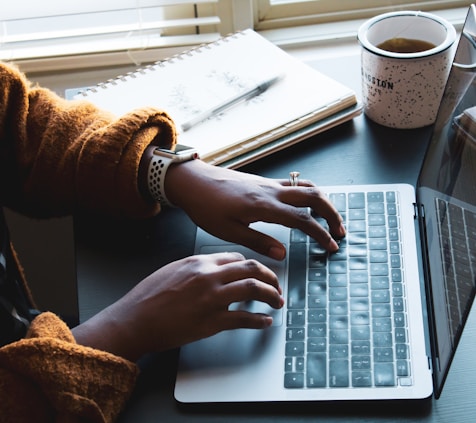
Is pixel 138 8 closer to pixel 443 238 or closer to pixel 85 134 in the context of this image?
pixel 85 134

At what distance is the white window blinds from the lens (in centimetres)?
130

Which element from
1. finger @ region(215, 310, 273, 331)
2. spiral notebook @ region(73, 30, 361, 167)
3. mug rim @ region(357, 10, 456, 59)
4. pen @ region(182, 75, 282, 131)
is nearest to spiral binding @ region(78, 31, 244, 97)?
spiral notebook @ region(73, 30, 361, 167)

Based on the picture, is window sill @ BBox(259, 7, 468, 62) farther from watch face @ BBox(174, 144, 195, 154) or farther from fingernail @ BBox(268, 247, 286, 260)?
fingernail @ BBox(268, 247, 286, 260)

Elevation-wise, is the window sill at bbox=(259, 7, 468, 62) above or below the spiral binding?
below

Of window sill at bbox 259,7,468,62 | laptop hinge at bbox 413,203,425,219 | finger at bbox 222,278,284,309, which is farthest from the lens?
window sill at bbox 259,7,468,62

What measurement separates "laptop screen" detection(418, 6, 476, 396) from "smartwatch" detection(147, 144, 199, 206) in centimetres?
27

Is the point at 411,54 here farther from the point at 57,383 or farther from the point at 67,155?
the point at 57,383

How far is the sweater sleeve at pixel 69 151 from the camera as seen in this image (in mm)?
916

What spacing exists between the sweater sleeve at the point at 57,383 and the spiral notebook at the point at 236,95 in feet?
1.07

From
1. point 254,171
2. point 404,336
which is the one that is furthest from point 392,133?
point 404,336

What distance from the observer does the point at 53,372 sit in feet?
2.30

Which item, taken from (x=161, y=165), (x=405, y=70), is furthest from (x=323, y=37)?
(x=161, y=165)

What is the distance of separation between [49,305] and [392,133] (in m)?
0.71

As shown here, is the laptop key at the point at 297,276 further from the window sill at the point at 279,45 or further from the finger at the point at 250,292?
the window sill at the point at 279,45
